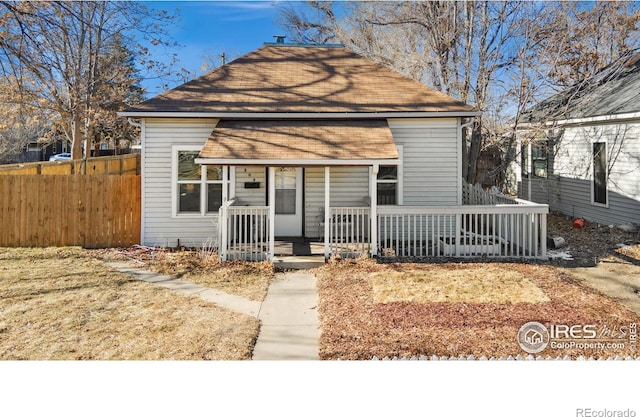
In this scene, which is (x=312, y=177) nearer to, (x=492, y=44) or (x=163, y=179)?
(x=163, y=179)

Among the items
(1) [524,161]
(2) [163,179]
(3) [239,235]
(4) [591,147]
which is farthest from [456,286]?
(1) [524,161]

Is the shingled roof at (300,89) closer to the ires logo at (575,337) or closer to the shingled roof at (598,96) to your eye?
the shingled roof at (598,96)

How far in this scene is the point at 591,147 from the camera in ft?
44.8

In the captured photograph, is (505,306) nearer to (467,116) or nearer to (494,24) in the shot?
(467,116)

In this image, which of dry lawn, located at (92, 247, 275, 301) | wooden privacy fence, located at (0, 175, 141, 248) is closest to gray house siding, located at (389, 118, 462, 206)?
dry lawn, located at (92, 247, 275, 301)

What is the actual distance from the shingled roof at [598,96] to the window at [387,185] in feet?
21.6

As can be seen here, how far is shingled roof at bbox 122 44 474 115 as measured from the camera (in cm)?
1045

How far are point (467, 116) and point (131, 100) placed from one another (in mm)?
15720

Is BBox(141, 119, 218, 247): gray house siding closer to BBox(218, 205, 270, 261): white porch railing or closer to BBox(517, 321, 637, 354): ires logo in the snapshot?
BBox(218, 205, 270, 261): white porch railing

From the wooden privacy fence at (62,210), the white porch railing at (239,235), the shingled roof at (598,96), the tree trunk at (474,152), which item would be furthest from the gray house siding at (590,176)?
the wooden privacy fence at (62,210)

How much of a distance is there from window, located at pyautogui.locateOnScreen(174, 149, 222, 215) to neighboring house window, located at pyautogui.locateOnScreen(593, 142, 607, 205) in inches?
434

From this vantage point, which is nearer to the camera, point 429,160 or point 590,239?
point 429,160

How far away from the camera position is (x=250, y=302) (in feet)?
22.2

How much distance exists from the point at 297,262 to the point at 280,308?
2446 millimetres
